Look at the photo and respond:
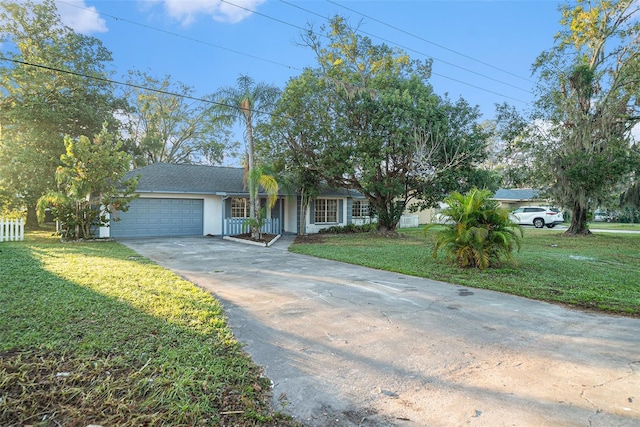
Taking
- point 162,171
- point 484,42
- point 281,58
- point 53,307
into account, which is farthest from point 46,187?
point 484,42

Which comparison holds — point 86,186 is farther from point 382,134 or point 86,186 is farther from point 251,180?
point 382,134

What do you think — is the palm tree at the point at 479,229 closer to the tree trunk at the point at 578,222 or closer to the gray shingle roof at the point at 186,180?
the gray shingle roof at the point at 186,180

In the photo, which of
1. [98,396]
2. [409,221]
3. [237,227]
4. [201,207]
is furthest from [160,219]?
[409,221]

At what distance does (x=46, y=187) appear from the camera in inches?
677

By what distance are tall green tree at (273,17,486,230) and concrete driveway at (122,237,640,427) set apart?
8728 mm

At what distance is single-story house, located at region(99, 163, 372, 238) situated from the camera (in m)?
15.4

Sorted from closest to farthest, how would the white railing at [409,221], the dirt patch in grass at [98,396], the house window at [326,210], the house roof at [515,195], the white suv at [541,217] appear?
the dirt patch in grass at [98,396] < the house window at [326,210] < the white suv at [541,217] < the white railing at [409,221] < the house roof at [515,195]

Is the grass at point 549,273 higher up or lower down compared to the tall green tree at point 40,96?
lower down

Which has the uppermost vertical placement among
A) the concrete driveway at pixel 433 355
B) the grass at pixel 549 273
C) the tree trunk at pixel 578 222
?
the tree trunk at pixel 578 222

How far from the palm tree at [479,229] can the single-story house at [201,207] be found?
10.5 metres

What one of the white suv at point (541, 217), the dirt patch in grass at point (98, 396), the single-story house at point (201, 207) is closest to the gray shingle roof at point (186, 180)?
the single-story house at point (201, 207)

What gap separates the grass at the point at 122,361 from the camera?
2.41 meters

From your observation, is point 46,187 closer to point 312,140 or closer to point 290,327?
point 312,140

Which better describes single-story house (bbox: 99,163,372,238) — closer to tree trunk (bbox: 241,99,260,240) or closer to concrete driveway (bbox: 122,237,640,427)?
tree trunk (bbox: 241,99,260,240)
